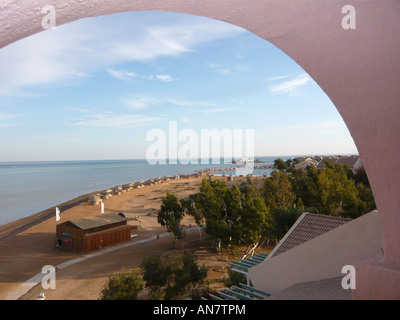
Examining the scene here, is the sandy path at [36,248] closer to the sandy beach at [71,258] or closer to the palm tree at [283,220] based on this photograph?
the sandy beach at [71,258]

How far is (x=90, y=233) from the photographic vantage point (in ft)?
60.6

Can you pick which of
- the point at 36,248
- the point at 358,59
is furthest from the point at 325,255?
the point at 36,248

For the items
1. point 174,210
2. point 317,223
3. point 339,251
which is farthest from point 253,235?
point 339,251

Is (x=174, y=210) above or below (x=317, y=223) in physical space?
below

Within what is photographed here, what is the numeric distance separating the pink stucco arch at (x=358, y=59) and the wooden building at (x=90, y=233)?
18.5 meters

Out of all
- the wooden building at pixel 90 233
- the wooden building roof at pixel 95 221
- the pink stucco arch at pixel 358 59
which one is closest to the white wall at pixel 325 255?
the pink stucco arch at pixel 358 59

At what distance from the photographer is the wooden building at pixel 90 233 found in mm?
18156

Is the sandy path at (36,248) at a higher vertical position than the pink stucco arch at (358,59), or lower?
lower

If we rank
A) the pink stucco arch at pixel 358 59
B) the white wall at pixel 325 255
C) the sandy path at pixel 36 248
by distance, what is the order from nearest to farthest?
1. the pink stucco arch at pixel 358 59
2. the white wall at pixel 325 255
3. the sandy path at pixel 36 248

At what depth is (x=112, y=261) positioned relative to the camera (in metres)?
15.5

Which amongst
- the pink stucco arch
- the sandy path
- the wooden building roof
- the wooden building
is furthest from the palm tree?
the wooden building roof

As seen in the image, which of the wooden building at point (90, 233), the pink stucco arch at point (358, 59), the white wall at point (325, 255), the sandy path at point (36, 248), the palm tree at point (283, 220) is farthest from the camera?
the wooden building at point (90, 233)
